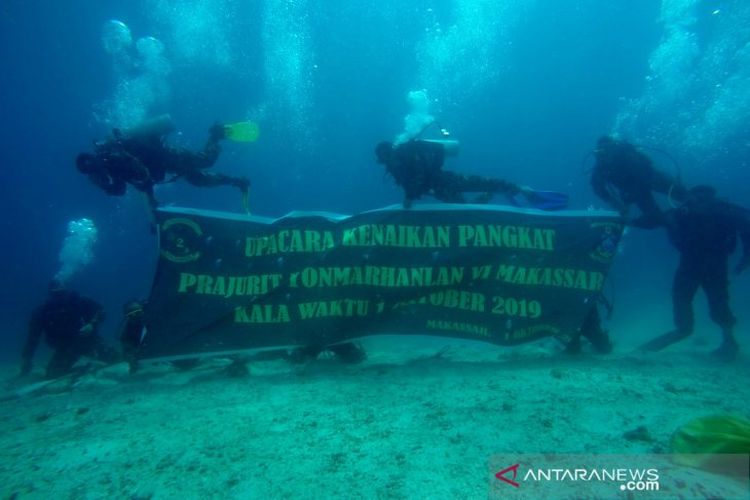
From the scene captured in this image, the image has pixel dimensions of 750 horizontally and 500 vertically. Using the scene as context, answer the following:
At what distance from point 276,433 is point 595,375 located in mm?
3288

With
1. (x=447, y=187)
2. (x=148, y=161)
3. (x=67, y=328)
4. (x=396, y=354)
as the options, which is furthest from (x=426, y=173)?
(x=67, y=328)

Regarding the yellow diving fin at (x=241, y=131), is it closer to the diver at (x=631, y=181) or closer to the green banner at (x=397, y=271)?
the green banner at (x=397, y=271)

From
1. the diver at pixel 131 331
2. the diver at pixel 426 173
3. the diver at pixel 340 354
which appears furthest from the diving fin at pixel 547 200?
the diver at pixel 131 331

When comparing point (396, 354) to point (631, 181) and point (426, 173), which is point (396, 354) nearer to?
point (426, 173)

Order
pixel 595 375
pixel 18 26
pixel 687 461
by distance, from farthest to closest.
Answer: pixel 18 26, pixel 595 375, pixel 687 461

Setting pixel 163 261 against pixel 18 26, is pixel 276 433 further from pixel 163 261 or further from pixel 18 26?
pixel 18 26

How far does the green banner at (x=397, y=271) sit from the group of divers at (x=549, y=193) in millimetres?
473

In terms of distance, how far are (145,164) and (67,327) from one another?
4.35 meters

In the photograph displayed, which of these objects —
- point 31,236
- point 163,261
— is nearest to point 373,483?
point 163,261

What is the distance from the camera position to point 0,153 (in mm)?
65812

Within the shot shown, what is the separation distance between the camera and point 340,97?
66.9m

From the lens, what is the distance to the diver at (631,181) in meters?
5.73

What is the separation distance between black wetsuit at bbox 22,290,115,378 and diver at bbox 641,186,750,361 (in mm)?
9783

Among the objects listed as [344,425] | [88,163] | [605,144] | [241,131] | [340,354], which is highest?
Result: [241,131]
